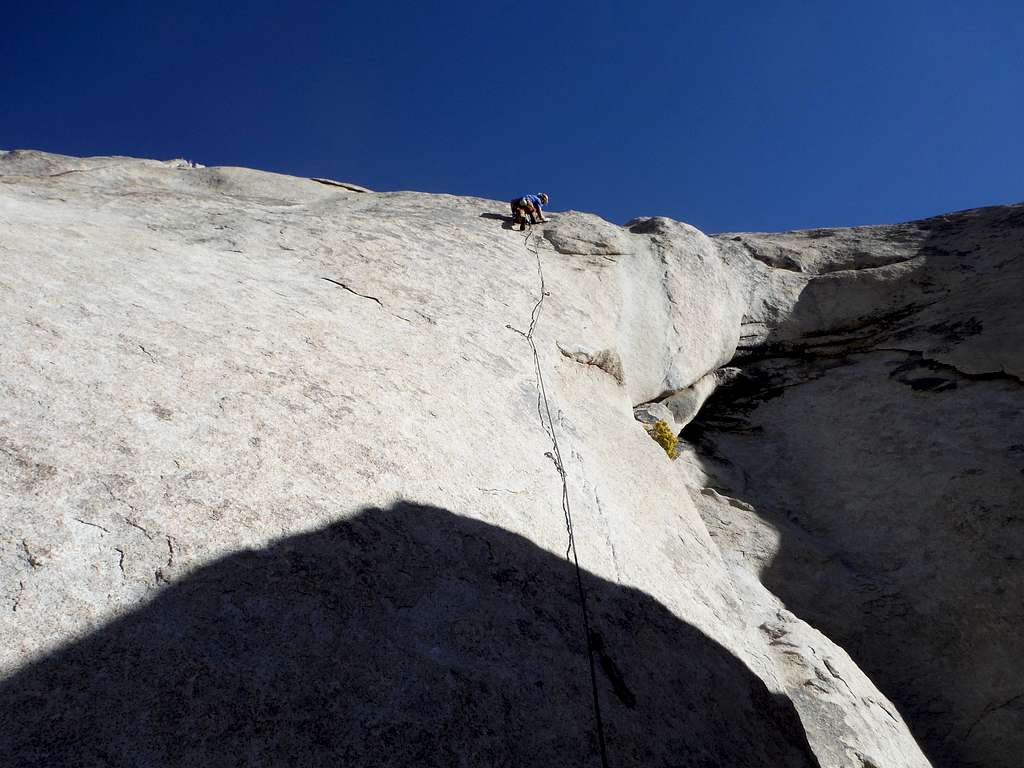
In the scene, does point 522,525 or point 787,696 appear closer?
point 522,525

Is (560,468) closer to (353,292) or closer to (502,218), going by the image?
(353,292)

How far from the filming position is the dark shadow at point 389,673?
1986 mm

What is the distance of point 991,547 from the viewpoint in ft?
18.8

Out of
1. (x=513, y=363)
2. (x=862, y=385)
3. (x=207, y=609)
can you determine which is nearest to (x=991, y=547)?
(x=862, y=385)

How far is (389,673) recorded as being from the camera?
249 centimetres

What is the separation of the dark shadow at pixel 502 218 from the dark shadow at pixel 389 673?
4800 millimetres

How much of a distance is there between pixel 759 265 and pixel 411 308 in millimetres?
5909

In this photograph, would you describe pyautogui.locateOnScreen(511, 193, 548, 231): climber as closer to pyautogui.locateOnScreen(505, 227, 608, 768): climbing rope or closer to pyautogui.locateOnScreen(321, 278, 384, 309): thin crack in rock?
pyautogui.locateOnScreen(505, 227, 608, 768): climbing rope

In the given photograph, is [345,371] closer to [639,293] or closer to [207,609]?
[207,609]

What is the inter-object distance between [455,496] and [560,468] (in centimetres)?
100

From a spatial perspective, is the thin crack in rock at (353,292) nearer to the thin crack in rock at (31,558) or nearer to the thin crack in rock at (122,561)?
the thin crack in rock at (122,561)

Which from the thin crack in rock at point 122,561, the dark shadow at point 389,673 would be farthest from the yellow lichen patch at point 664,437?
the thin crack in rock at point 122,561

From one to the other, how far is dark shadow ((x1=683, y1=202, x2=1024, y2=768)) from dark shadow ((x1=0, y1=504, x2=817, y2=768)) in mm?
2238

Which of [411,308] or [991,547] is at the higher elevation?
[411,308]
